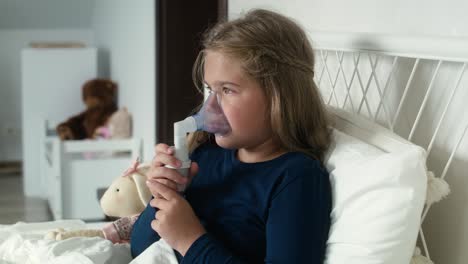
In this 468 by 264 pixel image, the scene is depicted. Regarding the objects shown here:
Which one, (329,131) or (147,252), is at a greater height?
(329,131)

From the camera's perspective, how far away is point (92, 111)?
3.99 meters

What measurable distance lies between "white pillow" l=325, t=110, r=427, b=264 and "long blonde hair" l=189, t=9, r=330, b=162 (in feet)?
0.38

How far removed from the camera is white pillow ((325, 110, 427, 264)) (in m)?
0.95

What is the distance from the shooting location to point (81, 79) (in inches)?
164

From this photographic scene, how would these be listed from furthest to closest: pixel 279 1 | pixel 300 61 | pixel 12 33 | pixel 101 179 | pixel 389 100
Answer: pixel 12 33
pixel 101 179
pixel 279 1
pixel 389 100
pixel 300 61

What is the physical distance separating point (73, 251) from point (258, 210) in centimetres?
42

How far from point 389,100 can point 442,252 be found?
33 cm

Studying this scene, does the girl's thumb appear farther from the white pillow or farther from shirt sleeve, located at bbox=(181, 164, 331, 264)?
the white pillow

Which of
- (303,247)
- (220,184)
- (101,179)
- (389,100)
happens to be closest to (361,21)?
(389,100)

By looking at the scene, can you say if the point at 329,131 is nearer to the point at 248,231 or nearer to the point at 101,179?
the point at 248,231

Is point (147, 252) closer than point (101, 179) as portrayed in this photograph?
Yes

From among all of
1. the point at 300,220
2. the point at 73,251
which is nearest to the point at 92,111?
the point at 73,251

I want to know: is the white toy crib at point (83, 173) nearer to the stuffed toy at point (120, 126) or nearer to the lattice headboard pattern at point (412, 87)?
the stuffed toy at point (120, 126)

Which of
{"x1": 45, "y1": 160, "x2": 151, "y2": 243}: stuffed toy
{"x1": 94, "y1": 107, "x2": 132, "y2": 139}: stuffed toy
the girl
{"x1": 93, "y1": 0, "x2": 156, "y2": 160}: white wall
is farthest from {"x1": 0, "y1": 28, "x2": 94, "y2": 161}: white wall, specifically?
the girl
